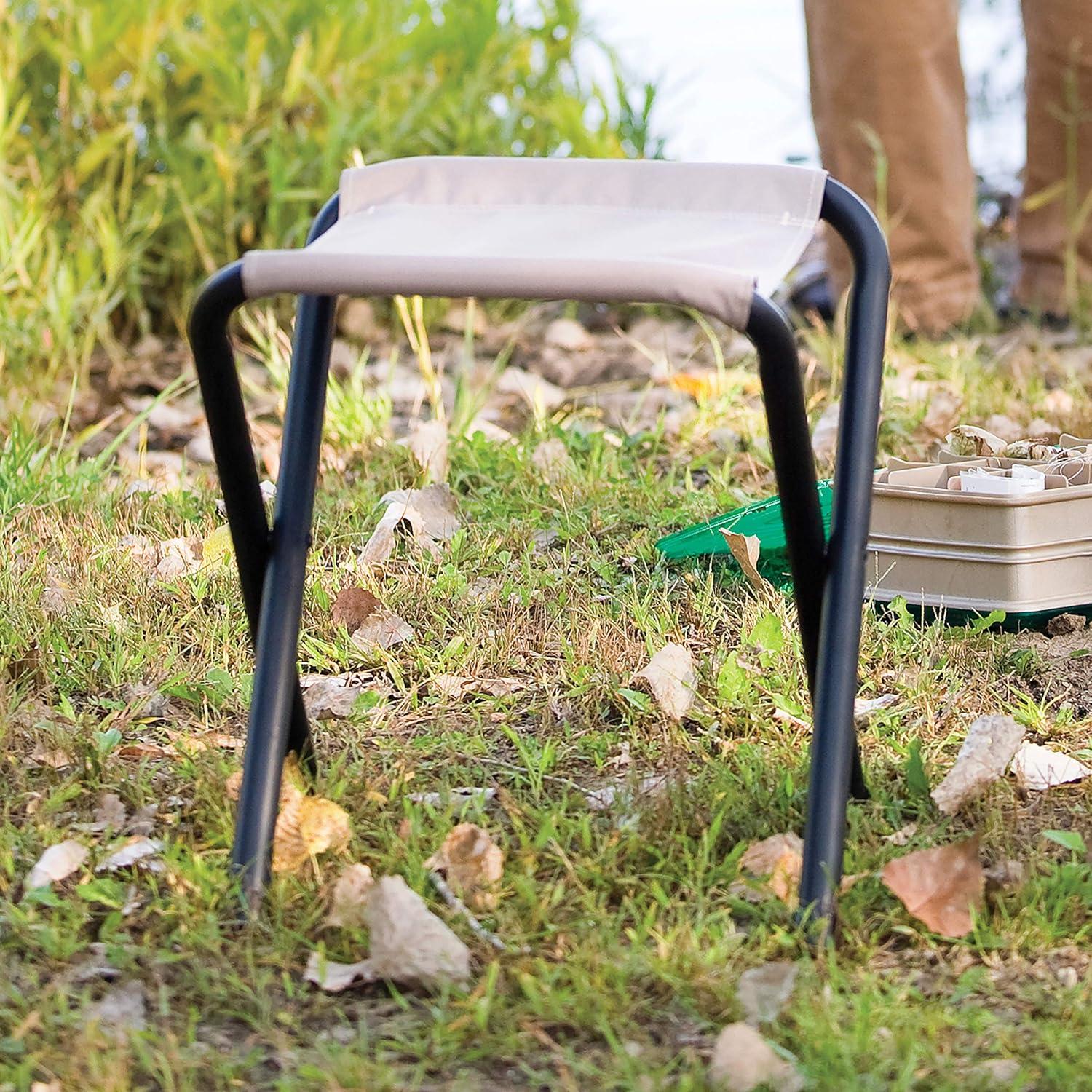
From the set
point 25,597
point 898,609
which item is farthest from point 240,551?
point 898,609

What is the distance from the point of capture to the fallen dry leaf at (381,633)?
1815 mm

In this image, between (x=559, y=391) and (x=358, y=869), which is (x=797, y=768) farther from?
(x=559, y=391)

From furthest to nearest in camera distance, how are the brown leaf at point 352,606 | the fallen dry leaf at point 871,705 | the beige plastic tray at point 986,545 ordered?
the brown leaf at point 352,606 < the beige plastic tray at point 986,545 < the fallen dry leaf at point 871,705

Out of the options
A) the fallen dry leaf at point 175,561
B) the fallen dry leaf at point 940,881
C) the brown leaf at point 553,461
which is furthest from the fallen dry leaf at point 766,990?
the brown leaf at point 553,461

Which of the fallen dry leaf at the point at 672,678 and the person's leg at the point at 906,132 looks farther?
the person's leg at the point at 906,132

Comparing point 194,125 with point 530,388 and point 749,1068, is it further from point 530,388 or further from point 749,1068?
point 749,1068

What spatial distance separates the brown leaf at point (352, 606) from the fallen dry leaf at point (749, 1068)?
93cm

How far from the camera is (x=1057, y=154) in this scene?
3.54m

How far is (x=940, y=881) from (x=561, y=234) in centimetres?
64

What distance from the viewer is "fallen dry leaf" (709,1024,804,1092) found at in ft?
3.40

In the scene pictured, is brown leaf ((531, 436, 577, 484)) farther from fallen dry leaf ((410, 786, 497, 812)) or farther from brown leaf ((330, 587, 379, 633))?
fallen dry leaf ((410, 786, 497, 812))

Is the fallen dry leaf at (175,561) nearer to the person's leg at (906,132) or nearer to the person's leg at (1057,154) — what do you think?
the person's leg at (906,132)

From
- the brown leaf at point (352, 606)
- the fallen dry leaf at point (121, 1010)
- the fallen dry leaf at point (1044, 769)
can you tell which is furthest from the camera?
the brown leaf at point (352, 606)

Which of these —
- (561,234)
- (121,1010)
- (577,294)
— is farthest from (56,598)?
(577,294)
